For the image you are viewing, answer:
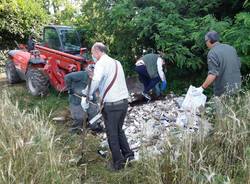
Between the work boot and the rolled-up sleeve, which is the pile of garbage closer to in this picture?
the work boot

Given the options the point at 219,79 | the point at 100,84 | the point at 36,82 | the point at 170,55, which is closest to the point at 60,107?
the point at 36,82

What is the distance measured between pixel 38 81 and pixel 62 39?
1229 millimetres

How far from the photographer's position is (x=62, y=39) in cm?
895

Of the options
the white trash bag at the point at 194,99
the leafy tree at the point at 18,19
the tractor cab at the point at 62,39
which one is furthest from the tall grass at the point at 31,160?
the leafy tree at the point at 18,19

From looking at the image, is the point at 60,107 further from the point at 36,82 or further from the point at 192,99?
the point at 192,99

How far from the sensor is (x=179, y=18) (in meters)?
8.17

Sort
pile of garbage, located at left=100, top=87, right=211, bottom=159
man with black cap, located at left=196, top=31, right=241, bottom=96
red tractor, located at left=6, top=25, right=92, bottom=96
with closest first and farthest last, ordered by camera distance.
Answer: pile of garbage, located at left=100, top=87, right=211, bottom=159 < man with black cap, located at left=196, top=31, right=241, bottom=96 < red tractor, located at left=6, top=25, right=92, bottom=96

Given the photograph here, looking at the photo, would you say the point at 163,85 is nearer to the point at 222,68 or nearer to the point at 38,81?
the point at 222,68

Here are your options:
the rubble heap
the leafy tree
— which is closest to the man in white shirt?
the rubble heap

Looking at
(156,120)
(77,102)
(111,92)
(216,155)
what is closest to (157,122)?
(156,120)

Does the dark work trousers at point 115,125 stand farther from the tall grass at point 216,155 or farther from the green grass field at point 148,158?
the tall grass at point 216,155

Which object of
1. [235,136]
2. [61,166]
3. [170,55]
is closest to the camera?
[61,166]

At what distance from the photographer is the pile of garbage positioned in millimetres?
4262

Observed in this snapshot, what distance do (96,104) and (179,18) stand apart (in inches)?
122
